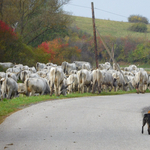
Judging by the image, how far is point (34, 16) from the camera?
51.3 m

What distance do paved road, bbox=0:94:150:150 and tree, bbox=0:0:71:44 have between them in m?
36.7

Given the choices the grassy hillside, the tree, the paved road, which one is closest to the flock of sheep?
the paved road

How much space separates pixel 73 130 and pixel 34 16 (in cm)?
4333

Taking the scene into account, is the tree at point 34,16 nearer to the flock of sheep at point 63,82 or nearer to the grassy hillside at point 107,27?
the flock of sheep at point 63,82

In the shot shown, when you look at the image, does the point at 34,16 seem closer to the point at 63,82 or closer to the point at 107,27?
the point at 63,82

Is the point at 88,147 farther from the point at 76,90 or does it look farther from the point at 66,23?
the point at 66,23

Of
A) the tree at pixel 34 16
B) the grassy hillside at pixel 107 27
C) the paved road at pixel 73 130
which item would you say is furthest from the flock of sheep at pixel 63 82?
the grassy hillside at pixel 107 27

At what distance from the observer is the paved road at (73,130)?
796 centimetres

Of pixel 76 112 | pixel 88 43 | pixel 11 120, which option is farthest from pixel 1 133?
pixel 88 43

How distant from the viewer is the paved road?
796 centimetres

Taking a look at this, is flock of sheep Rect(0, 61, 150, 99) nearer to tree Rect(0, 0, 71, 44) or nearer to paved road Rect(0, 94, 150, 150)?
paved road Rect(0, 94, 150, 150)

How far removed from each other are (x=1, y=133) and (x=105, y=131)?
287cm

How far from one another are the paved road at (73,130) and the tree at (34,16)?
36670 mm

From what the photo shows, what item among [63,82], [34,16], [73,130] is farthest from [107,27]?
[73,130]
